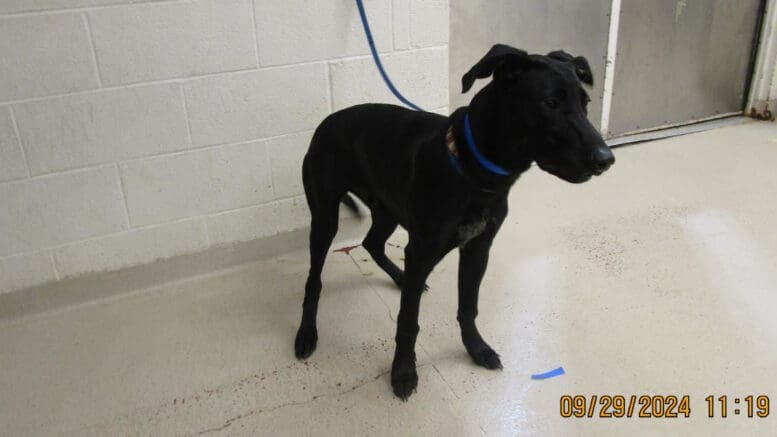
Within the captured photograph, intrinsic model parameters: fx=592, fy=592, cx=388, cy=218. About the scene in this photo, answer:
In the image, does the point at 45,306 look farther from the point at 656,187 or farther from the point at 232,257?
the point at 656,187

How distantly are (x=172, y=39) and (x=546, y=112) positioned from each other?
1.34 metres

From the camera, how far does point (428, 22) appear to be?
2.38 meters

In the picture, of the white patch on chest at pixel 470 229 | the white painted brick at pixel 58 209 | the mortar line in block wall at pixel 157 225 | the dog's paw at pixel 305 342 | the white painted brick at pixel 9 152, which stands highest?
the white painted brick at pixel 9 152

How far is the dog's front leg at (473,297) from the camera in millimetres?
1688

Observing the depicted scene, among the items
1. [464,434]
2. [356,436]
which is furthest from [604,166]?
[356,436]

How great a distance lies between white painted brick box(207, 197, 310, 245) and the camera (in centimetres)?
233

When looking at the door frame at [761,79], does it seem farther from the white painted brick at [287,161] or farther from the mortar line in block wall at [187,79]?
the white painted brick at [287,161]

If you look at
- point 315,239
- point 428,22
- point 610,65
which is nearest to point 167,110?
point 315,239

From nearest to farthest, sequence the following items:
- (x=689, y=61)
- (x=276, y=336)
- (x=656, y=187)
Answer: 1. (x=276, y=336)
2. (x=656, y=187)
3. (x=689, y=61)

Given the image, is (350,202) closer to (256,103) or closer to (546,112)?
(256,103)

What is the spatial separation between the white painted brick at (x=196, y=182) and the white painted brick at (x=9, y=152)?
309 millimetres

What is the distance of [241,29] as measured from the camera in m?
2.10

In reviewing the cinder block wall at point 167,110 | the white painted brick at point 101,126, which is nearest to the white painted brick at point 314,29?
the cinder block wall at point 167,110

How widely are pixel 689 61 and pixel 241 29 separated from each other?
2.76m
